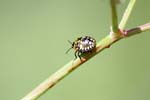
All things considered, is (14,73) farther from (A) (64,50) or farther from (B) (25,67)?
(A) (64,50)

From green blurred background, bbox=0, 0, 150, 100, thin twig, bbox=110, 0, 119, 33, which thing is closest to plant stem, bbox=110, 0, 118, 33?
thin twig, bbox=110, 0, 119, 33

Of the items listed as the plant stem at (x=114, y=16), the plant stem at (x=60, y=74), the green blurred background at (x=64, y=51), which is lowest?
the green blurred background at (x=64, y=51)

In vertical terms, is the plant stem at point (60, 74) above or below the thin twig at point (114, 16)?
below

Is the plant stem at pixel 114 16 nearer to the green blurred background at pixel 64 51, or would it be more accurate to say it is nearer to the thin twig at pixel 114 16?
the thin twig at pixel 114 16

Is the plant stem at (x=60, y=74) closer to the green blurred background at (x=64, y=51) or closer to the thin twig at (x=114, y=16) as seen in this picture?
the thin twig at (x=114, y=16)

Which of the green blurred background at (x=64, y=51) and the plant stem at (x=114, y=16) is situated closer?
the plant stem at (x=114, y=16)

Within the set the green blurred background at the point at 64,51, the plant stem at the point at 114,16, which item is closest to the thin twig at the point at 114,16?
the plant stem at the point at 114,16

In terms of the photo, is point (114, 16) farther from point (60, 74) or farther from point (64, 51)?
point (64, 51)

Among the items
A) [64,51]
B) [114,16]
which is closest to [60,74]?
[114,16]

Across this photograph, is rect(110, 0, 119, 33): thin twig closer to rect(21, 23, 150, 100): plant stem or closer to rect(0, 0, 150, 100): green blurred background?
rect(21, 23, 150, 100): plant stem
